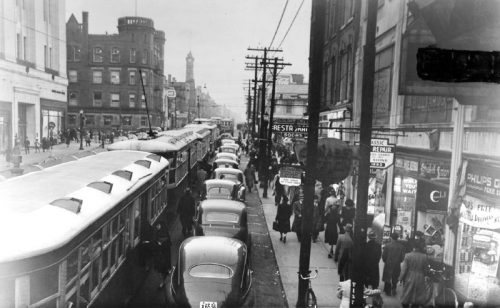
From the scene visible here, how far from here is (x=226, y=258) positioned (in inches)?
332

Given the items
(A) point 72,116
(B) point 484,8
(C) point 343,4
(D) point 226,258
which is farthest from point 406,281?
(A) point 72,116

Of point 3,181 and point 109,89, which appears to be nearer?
point 3,181

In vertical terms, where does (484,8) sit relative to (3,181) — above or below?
above

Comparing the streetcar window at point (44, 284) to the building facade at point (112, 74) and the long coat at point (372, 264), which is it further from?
the building facade at point (112, 74)

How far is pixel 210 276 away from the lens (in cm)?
802

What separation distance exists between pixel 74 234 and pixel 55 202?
74cm

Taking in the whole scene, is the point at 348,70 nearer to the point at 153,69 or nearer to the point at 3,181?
the point at 3,181

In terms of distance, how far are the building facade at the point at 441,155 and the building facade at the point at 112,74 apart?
54.1m

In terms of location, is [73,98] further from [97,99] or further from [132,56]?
[132,56]

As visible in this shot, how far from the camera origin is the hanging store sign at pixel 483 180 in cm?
890

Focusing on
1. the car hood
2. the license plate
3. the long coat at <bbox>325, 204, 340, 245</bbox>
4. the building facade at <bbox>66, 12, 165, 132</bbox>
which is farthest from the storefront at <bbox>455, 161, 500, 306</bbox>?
the building facade at <bbox>66, 12, 165, 132</bbox>

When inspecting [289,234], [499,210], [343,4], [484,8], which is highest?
[343,4]

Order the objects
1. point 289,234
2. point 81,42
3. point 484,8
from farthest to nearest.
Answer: point 81,42
point 289,234
point 484,8

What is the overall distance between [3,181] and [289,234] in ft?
35.6
